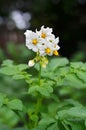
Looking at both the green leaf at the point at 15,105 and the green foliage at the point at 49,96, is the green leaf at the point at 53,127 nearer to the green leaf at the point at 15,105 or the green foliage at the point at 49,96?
the green foliage at the point at 49,96

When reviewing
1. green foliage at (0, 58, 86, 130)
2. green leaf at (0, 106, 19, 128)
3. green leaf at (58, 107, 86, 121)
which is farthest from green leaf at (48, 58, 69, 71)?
green leaf at (0, 106, 19, 128)

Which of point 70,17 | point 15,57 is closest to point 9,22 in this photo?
point 70,17

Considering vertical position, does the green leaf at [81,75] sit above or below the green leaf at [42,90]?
above

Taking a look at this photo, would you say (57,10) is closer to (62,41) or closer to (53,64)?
(62,41)

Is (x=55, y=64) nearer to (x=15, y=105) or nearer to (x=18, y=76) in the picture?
(x=18, y=76)

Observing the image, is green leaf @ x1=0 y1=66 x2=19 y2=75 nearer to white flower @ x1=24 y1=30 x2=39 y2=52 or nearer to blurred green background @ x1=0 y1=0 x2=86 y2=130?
white flower @ x1=24 y1=30 x2=39 y2=52

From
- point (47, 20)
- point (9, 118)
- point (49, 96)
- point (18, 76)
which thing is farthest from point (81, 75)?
point (47, 20)

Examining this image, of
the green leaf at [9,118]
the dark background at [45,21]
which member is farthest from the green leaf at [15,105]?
the dark background at [45,21]

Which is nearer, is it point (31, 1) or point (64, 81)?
point (64, 81)
